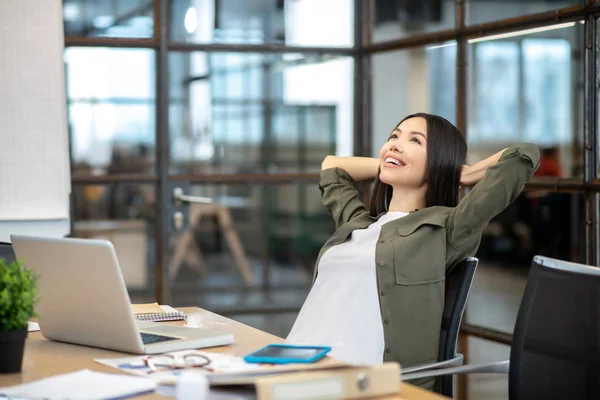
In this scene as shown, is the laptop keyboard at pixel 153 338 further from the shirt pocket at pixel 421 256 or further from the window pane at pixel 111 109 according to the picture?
the window pane at pixel 111 109

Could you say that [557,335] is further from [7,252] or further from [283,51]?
[283,51]

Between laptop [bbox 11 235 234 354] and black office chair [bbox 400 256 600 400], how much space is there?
62 cm

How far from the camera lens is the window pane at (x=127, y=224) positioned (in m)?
4.25

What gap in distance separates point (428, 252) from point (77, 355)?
1.06m

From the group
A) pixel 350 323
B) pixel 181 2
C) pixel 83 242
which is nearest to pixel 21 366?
pixel 83 242

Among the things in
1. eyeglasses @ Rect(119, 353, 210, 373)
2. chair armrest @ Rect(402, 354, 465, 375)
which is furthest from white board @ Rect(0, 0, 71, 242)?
eyeglasses @ Rect(119, 353, 210, 373)

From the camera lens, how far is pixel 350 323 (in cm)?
250

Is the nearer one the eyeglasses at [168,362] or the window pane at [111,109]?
the eyeglasses at [168,362]

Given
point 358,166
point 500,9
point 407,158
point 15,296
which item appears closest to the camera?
point 15,296

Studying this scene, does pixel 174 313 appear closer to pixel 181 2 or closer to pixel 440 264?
pixel 440 264

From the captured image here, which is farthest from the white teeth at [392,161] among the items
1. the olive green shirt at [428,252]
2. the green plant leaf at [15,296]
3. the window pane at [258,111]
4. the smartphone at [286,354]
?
the window pane at [258,111]

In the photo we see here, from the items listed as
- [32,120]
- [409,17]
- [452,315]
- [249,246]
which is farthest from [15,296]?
[409,17]

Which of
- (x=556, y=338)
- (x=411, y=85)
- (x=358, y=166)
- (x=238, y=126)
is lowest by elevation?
(x=556, y=338)

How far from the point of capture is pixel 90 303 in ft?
5.96
